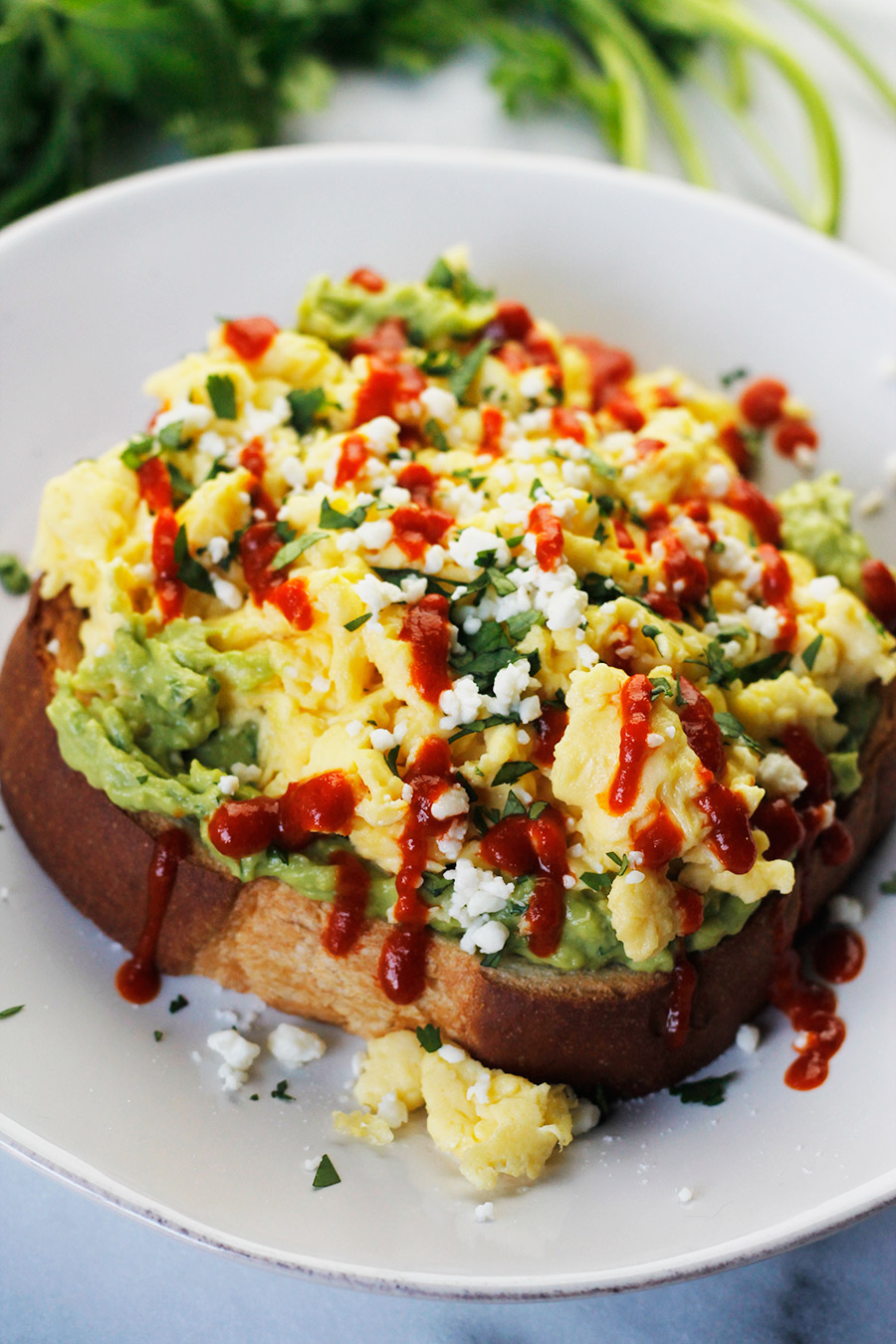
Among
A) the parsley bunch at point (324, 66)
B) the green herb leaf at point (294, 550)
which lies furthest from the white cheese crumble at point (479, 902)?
the parsley bunch at point (324, 66)

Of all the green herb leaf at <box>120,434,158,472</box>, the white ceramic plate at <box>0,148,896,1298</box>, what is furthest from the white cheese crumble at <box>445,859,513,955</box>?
the green herb leaf at <box>120,434,158,472</box>

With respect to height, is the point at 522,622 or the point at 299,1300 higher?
the point at 522,622

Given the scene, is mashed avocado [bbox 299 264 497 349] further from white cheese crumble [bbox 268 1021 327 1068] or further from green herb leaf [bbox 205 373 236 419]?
white cheese crumble [bbox 268 1021 327 1068]

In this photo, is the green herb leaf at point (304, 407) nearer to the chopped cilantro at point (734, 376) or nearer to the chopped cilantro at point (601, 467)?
the chopped cilantro at point (601, 467)

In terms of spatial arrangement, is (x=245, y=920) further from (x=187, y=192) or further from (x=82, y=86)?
(x=82, y=86)

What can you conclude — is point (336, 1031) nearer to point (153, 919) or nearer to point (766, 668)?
point (153, 919)

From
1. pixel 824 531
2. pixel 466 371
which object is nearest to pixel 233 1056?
pixel 466 371

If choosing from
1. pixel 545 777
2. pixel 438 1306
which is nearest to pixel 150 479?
pixel 545 777

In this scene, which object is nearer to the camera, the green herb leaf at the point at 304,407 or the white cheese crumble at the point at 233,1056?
the white cheese crumble at the point at 233,1056
